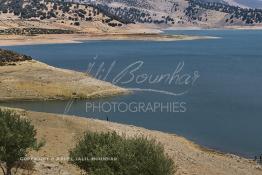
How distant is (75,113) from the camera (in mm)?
56031

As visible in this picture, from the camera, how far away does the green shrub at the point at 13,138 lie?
22391 mm

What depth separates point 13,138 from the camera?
2244cm

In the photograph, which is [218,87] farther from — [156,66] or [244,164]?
[244,164]

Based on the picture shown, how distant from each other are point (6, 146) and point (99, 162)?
13.7 feet

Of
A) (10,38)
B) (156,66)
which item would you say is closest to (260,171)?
(156,66)

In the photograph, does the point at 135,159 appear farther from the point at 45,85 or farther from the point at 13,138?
the point at 45,85

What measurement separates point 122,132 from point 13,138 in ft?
36.1

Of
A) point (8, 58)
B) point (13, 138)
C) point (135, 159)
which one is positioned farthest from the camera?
point (8, 58)

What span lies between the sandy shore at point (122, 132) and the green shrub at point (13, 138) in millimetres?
3092

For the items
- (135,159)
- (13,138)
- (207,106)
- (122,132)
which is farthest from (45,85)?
(135,159)

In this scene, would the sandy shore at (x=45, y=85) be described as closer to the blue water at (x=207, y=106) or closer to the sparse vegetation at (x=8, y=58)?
the sparse vegetation at (x=8, y=58)

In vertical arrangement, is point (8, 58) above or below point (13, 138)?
below

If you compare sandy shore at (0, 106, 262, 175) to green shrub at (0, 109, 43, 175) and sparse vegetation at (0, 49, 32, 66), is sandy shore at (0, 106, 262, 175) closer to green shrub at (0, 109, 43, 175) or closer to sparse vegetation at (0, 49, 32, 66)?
green shrub at (0, 109, 43, 175)

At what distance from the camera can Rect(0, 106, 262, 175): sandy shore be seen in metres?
28.5
